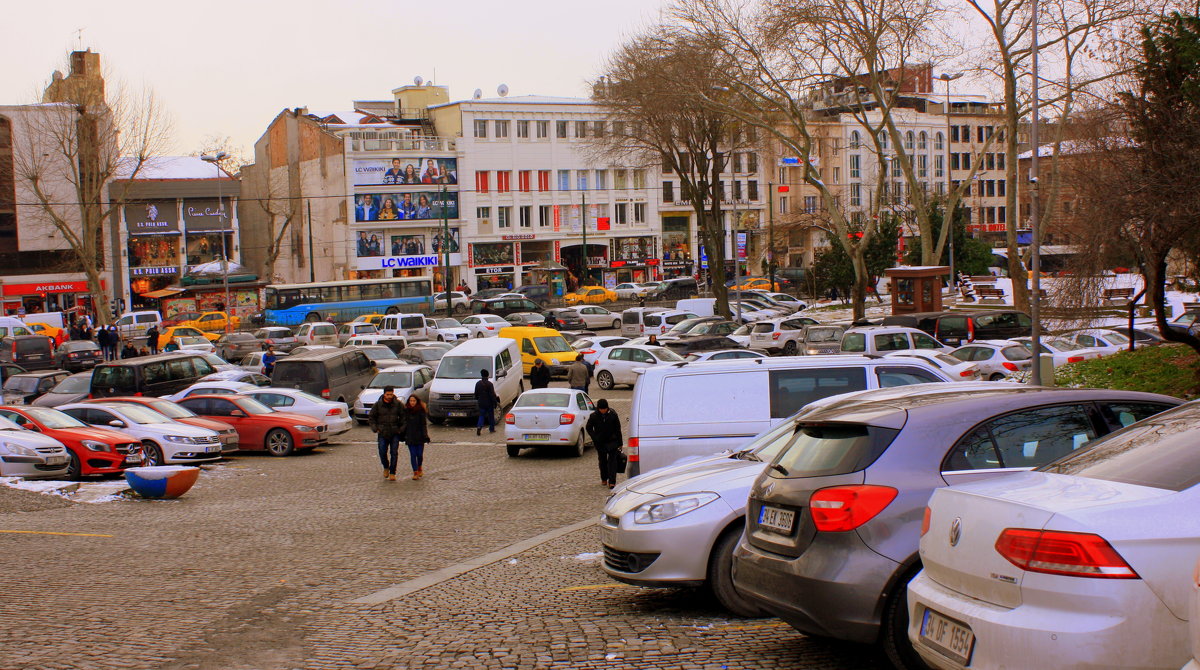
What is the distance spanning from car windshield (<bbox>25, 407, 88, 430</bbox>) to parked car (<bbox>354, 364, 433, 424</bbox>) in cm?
777

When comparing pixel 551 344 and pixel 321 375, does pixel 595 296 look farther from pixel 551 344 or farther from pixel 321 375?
pixel 321 375

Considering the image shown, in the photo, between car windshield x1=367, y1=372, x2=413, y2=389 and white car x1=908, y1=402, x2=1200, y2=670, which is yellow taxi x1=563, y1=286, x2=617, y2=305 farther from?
white car x1=908, y1=402, x2=1200, y2=670

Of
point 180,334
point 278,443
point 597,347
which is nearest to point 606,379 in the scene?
point 597,347

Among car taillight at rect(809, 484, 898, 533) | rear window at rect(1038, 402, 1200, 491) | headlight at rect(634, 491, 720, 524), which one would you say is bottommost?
headlight at rect(634, 491, 720, 524)

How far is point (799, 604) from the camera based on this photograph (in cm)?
574

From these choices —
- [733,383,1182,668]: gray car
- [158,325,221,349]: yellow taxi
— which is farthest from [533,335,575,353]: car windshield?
[733,383,1182,668]: gray car

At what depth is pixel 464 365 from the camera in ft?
86.8

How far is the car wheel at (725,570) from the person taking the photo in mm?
7633

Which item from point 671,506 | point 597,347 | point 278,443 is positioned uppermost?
point 671,506

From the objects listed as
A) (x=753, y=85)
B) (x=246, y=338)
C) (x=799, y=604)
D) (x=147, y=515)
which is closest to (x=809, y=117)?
(x=753, y=85)

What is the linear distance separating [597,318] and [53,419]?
115 ft

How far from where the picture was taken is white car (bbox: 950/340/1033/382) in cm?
2591

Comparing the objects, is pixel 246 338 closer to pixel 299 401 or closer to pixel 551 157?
pixel 299 401

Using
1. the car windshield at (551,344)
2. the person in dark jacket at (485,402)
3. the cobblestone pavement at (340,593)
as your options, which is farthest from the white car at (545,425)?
the car windshield at (551,344)
